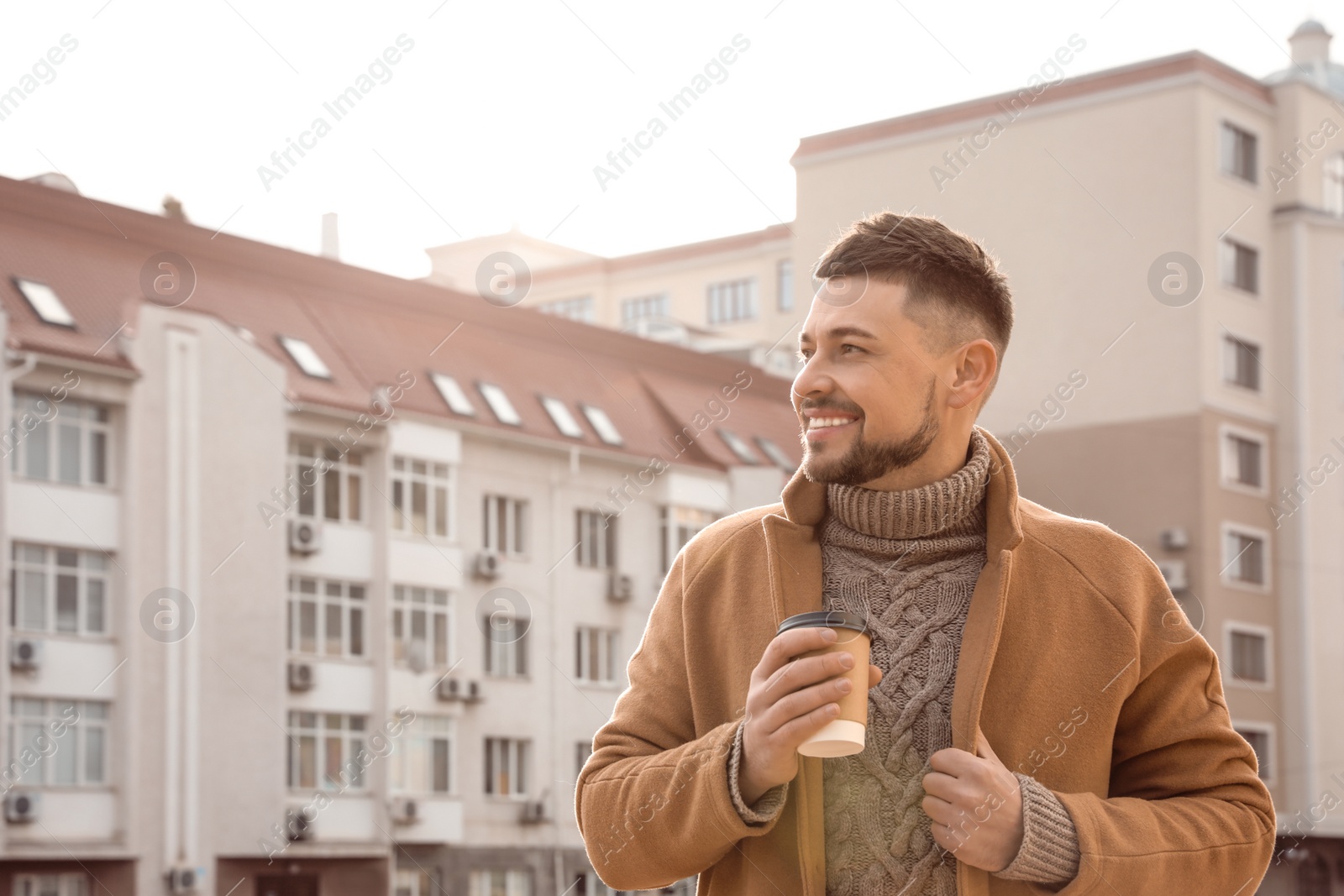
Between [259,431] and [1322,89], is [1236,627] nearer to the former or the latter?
[1322,89]

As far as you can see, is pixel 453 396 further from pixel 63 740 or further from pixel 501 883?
pixel 63 740

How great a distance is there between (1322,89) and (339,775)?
22.5 meters

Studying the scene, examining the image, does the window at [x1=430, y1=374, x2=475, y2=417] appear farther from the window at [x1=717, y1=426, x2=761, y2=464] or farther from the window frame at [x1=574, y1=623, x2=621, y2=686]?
the window at [x1=717, y1=426, x2=761, y2=464]

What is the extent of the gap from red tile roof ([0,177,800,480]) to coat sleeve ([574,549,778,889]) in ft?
72.6

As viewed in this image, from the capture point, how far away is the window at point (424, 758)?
2798 cm

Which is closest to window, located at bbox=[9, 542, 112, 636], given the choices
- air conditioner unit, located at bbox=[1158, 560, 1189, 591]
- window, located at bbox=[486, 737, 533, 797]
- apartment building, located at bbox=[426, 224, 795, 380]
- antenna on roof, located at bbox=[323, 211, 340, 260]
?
window, located at bbox=[486, 737, 533, 797]

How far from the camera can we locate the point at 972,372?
2.54 m

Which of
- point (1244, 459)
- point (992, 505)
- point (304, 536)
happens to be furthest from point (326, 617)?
point (992, 505)

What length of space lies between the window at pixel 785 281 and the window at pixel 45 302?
19.7 meters

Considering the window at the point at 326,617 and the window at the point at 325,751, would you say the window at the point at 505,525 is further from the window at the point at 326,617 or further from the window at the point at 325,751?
the window at the point at 325,751

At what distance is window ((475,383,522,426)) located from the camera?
30922 mm

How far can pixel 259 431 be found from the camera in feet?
85.9

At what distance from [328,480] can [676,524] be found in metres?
7.88

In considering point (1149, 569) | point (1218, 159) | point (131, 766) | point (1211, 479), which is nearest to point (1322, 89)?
point (1218, 159)
